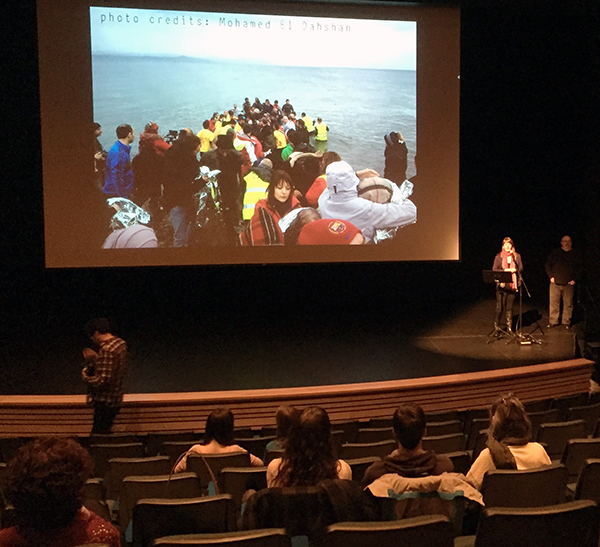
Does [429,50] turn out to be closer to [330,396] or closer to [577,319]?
[577,319]

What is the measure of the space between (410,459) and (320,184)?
6.18 metres

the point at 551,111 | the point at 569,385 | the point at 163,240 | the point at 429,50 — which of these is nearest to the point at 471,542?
the point at 569,385

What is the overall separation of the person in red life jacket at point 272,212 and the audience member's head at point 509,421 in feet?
18.7

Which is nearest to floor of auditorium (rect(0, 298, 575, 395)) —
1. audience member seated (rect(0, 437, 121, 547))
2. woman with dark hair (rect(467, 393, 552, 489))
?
woman with dark hair (rect(467, 393, 552, 489))

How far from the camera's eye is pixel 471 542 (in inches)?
89.2

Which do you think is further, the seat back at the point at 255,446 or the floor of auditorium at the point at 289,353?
the floor of auditorium at the point at 289,353

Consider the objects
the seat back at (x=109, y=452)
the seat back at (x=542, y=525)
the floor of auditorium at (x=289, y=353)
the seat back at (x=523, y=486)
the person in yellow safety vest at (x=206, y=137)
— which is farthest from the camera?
the person in yellow safety vest at (x=206, y=137)

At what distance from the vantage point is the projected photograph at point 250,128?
25.0ft

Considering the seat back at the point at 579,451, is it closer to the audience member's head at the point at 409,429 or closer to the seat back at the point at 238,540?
the audience member's head at the point at 409,429

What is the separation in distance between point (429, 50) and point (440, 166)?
5.43ft

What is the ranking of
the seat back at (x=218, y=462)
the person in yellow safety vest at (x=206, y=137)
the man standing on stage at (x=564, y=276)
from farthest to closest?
the man standing on stage at (x=564, y=276) < the person in yellow safety vest at (x=206, y=137) < the seat back at (x=218, y=462)

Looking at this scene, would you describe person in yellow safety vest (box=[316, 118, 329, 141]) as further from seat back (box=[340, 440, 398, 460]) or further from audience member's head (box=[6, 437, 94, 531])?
audience member's head (box=[6, 437, 94, 531])

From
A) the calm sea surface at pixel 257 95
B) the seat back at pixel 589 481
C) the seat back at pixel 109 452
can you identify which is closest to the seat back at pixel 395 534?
the seat back at pixel 589 481

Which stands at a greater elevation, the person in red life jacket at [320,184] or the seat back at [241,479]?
the person in red life jacket at [320,184]
